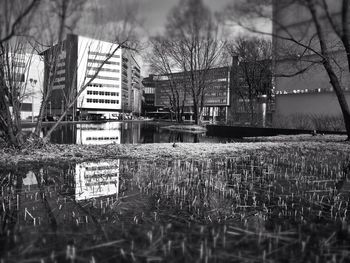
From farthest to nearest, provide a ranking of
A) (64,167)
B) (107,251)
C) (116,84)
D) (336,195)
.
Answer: (116,84) → (64,167) → (336,195) → (107,251)

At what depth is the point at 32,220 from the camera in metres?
4.51

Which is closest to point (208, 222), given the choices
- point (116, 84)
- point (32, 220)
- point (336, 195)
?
point (32, 220)

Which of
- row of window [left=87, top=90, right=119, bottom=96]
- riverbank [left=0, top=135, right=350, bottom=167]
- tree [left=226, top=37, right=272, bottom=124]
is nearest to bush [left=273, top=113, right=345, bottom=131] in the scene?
tree [left=226, top=37, right=272, bottom=124]

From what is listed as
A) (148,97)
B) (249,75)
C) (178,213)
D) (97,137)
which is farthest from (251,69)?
(148,97)

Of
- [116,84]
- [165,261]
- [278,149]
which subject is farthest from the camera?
[116,84]

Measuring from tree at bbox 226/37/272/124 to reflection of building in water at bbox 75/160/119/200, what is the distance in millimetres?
26375

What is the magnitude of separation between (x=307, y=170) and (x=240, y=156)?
2906 millimetres

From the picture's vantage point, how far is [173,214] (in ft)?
16.1

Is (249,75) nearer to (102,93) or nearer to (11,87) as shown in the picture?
(11,87)

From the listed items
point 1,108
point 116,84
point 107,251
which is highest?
point 116,84

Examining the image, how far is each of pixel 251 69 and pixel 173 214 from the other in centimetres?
3759

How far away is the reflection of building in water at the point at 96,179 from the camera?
619 centimetres

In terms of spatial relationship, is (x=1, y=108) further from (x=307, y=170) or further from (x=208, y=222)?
(x=307, y=170)

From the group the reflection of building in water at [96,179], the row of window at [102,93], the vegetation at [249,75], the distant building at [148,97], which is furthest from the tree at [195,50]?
the distant building at [148,97]
